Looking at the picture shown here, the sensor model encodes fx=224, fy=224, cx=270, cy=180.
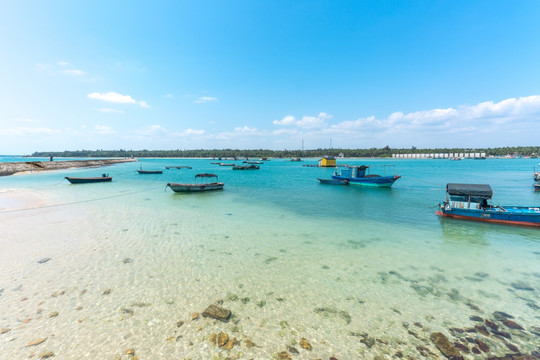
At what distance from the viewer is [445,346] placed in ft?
18.4

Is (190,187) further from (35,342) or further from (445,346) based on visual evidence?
(445,346)

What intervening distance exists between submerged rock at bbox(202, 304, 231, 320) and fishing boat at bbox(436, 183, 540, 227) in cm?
1956

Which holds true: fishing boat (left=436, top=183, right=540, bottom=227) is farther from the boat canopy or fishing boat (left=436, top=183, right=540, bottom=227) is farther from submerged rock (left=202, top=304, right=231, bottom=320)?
submerged rock (left=202, top=304, right=231, bottom=320)

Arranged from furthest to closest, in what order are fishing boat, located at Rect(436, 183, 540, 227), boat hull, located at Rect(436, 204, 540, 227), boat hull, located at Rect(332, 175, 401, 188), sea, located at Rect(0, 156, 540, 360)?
boat hull, located at Rect(332, 175, 401, 188)
fishing boat, located at Rect(436, 183, 540, 227)
boat hull, located at Rect(436, 204, 540, 227)
sea, located at Rect(0, 156, 540, 360)

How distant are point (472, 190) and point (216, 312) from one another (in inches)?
819

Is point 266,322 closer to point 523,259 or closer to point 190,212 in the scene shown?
point 523,259

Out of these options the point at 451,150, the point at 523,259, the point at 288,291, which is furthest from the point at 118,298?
the point at 451,150

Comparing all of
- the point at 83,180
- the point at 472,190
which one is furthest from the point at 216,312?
the point at 83,180

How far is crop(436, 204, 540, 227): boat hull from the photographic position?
15.6 m

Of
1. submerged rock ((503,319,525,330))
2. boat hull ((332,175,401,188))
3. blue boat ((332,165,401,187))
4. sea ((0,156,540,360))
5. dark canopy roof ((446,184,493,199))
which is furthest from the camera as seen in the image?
blue boat ((332,165,401,187))

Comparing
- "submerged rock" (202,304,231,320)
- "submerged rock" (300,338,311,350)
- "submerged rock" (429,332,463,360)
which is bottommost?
"submerged rock" (429,332,463,360)

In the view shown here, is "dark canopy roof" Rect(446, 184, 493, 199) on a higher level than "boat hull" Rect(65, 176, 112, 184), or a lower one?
higher

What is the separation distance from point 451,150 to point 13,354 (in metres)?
259

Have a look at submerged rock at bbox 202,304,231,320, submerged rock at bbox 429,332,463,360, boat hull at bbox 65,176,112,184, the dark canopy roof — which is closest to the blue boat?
the dark canopy roof
